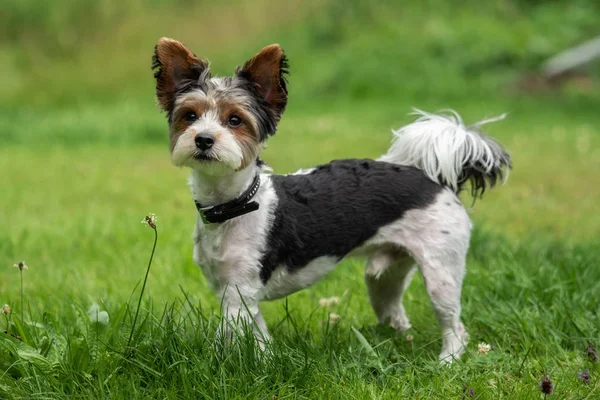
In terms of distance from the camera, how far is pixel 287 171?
9.49 meters

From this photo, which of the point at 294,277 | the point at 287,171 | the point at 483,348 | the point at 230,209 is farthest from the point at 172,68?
the point at 287,171

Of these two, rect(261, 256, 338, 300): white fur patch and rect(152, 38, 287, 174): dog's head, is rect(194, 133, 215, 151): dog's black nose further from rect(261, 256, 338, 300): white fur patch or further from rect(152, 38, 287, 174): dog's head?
rect(261, 256, 338, 300): white fur patch

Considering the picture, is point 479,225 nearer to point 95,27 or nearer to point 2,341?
point 2,341

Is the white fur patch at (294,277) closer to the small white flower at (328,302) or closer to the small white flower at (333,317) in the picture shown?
the small white flower at (333,317)

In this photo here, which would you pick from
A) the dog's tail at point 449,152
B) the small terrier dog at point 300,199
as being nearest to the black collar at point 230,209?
the small terrier dog at point 300,199

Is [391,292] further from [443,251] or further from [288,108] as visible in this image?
[288,108]

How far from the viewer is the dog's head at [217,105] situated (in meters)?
3.61

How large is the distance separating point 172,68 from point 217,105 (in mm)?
320

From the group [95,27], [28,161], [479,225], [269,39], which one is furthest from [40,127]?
[479,225]

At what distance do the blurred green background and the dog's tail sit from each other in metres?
2.08

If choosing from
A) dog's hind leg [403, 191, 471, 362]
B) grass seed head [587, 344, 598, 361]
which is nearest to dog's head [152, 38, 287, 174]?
dog's hind leg [403, 191, 471, 362]

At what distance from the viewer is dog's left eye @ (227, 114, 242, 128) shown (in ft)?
12.3

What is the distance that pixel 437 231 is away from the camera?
13.8 ft

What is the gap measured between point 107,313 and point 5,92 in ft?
41.2
